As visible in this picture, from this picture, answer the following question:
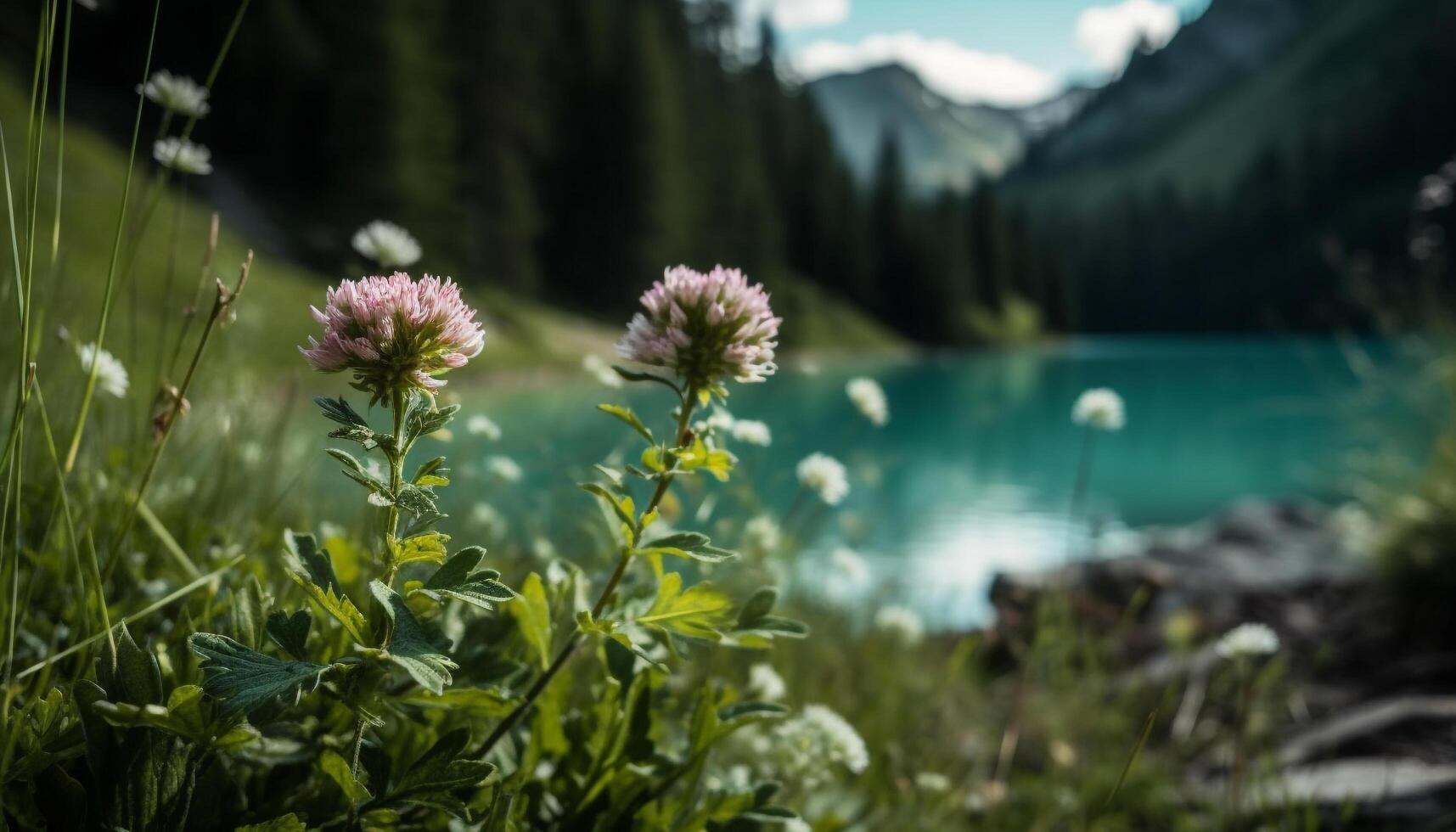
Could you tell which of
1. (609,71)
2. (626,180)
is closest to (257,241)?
(626,180)

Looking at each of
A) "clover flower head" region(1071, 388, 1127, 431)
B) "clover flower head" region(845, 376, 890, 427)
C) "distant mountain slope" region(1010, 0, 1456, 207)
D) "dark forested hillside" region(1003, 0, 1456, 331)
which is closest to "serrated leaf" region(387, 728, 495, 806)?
"clover flower head" region(845, 376, 890, 427)

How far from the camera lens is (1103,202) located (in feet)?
415

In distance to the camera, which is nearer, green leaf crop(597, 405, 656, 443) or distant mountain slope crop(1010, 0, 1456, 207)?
green leaf crop(597, 405, 656, 443)

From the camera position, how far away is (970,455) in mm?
16156

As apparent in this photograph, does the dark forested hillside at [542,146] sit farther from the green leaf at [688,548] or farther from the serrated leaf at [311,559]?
the green leaf at [688,548]

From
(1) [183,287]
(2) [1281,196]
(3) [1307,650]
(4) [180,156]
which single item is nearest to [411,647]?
(4) [180,156]

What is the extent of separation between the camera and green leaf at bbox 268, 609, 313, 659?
3.03 ft

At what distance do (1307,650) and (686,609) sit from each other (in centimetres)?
487

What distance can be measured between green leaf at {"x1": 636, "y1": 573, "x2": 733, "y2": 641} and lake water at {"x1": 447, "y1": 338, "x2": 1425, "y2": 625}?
1.39 ft

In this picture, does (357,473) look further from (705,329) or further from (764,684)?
(764,684)

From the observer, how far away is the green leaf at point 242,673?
787 mm

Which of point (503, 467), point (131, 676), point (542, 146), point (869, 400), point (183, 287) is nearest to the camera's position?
point (131, 676)

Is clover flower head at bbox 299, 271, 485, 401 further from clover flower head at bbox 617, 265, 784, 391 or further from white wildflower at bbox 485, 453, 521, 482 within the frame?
white wildflower at bbox 485, 453, 521, 482

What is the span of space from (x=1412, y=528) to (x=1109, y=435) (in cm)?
1705
